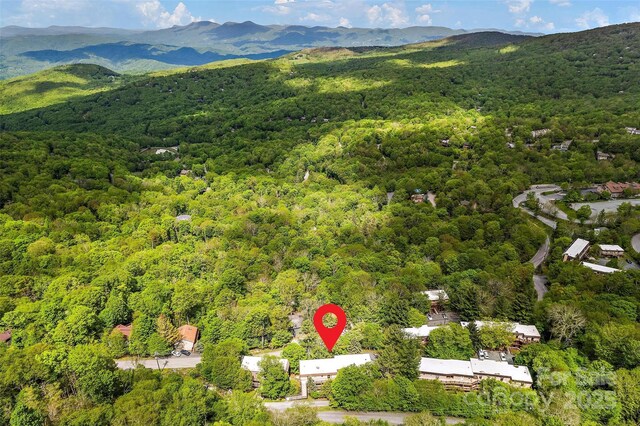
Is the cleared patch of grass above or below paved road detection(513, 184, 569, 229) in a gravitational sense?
above

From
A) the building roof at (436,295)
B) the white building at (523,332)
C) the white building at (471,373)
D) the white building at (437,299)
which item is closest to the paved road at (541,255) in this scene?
the white building at (523,332)

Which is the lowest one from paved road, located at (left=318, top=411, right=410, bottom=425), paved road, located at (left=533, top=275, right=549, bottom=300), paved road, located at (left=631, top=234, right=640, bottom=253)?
paved road, located at (left=318, top=411, right=410, bottom=425)

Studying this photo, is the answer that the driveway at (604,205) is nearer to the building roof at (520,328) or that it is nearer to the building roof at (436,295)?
the building roof at (520,328)

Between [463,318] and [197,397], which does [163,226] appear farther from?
[463,318]

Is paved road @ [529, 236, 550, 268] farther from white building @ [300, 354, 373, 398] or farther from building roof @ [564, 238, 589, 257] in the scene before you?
white building @ [300, 354, 373, 398]

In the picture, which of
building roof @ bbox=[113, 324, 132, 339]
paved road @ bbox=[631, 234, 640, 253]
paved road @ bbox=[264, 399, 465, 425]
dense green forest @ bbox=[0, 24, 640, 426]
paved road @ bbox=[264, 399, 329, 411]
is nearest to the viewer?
dense green forest @ bbox=[0, 24, 640, 426]

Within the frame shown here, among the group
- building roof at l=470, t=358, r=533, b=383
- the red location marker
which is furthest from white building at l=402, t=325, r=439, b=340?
the red location marker

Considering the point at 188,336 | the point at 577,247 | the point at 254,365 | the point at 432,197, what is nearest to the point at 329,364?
the point at 254,365
